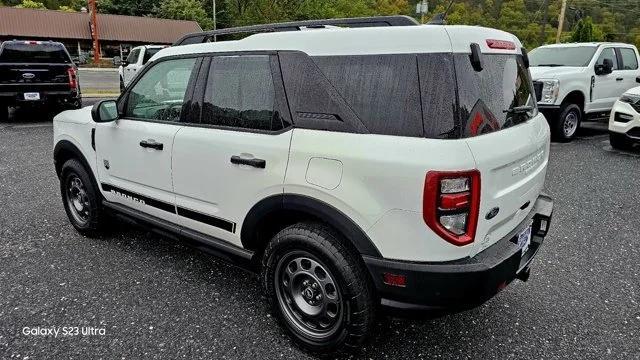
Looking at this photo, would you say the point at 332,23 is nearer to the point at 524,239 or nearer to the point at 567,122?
the point at 524,239

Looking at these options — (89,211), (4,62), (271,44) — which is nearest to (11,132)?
(4,62)

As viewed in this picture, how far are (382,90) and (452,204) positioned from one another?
2.16ft

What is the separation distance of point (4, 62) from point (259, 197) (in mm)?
9963

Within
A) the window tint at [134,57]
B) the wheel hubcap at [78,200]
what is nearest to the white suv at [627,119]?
the wheel hubcap at [78,200]

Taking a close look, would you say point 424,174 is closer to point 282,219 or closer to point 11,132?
point 282,219

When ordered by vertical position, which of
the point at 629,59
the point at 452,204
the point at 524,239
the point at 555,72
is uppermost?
the point at 629,59

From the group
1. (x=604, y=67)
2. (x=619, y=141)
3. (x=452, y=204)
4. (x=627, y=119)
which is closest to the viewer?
(x=452, y=204)

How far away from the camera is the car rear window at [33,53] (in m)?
9.75

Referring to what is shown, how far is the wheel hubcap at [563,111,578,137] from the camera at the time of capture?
8875 mm

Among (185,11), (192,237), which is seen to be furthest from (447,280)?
(185,11)

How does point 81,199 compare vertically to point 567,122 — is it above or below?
below

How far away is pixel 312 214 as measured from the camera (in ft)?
7.66

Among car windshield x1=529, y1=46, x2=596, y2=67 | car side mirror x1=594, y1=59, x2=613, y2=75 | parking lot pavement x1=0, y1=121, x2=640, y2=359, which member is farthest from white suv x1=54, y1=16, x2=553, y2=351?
car windshield x1=529, y1=46, x2=596, y2=67

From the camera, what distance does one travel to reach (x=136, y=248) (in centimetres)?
393
